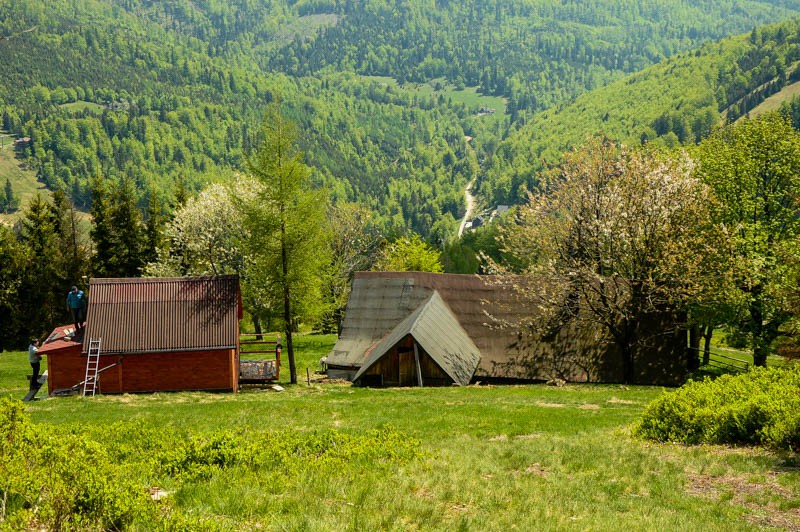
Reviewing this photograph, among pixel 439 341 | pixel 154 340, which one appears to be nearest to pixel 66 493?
pixel 154 340

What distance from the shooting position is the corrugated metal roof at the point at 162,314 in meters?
34.8

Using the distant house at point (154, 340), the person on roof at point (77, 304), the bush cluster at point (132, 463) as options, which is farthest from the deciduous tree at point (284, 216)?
the bush cluster at point (132, 463)

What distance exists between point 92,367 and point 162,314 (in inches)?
168

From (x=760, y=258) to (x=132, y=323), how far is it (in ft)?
105

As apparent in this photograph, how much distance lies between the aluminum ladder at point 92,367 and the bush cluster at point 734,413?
2594 centimetres

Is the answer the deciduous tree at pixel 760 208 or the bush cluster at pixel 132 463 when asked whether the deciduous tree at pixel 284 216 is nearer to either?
the bush cluster at pixel 132 463

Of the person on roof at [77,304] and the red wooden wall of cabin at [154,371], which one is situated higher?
the person on roof at [77,304]

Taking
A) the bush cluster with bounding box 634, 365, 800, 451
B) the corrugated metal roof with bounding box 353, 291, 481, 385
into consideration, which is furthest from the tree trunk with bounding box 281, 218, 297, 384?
the bush cluster with bounding box 634, 365, 800, 451

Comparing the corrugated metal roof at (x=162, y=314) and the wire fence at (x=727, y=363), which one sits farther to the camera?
the wire fence at (x=727, y=363)

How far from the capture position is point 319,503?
37.4 ft

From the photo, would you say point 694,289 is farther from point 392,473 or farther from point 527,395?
point 392,473

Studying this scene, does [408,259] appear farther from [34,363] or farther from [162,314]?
[34,363]

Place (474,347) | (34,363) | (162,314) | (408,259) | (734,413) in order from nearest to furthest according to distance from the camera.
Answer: (734,413), (34,363), (162,314), (474,347), (408,259)

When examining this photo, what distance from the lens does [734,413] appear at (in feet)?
58.0
